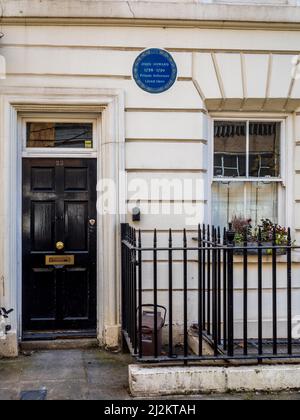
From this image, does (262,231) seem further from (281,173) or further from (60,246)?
(60,246)

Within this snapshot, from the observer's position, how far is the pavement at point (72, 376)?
475 centimetres

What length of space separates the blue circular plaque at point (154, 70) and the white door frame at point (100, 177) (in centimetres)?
32

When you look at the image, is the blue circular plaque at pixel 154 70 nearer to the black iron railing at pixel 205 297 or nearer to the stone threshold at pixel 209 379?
Result: the black iron railing at pixel 205 297

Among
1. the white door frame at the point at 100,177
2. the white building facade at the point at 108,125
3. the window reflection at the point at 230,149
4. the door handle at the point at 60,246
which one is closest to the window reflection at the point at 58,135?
the white building facade at the point at 108,125

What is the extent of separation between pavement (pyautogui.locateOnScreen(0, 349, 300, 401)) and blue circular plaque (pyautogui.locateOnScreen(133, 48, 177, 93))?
3209 mm

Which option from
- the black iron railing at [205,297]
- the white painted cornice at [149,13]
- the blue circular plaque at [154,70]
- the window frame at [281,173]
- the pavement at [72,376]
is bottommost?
the pavement at [72,376]

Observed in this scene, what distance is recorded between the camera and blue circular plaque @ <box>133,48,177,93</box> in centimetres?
626

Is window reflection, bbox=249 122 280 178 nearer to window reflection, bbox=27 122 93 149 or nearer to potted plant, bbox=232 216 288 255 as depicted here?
potted plant, bbox=232 216 288 255

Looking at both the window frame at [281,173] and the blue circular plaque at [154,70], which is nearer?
the blue circular plaque at [154,70]

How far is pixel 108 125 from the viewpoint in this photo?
6.25 m

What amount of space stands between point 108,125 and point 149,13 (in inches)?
55.5

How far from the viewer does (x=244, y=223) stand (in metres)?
6.59

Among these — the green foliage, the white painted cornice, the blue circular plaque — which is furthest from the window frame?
the white painted cornice

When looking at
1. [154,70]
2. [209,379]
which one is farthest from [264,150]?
[209,379]
